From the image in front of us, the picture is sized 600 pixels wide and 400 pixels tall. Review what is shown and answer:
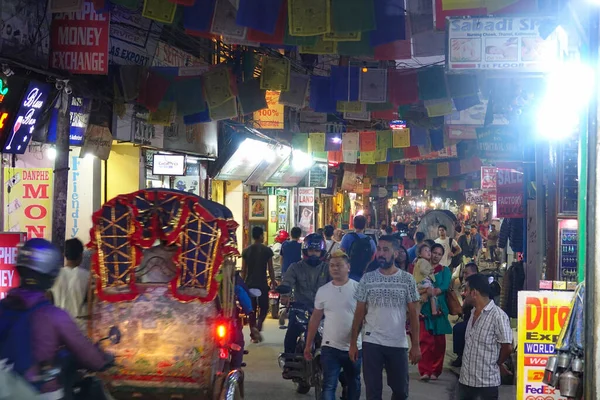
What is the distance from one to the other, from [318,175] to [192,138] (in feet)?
39.7

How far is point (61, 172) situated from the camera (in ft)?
36.4

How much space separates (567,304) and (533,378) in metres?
0.75

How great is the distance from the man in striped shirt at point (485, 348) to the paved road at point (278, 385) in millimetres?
3455

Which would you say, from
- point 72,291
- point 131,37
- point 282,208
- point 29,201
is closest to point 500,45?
point 72,291

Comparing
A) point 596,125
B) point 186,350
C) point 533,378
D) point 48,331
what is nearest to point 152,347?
point 186,350

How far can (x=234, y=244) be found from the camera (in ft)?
24.9

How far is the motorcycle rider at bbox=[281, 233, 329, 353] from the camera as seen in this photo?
1004cm

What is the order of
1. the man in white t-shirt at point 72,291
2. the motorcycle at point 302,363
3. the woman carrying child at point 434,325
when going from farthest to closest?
1. the woman carrying child at point 434,325
2. the motorcycle at point 302,363
3. the man in white t-shirt at point 72,291

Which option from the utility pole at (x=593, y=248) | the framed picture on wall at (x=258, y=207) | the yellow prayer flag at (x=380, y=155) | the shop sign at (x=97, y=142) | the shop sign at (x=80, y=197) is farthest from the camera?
the framed picture on wall at (x=258, y=207)

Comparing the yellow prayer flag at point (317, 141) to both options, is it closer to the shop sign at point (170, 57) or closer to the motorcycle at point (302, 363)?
the shop sign at point (170, 57)

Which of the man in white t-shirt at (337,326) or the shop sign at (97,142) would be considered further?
the shop sign at (97,142)

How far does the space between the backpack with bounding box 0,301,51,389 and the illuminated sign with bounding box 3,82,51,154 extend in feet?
21.8

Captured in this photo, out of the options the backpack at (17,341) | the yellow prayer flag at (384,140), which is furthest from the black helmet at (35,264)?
the yellow prayer flag at (384,140)

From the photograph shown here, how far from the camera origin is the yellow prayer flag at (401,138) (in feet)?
70.7
